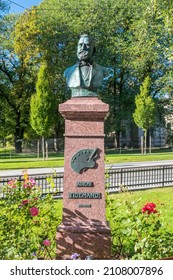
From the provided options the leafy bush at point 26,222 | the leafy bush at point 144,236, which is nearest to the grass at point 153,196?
the leafy bush at point 144,236

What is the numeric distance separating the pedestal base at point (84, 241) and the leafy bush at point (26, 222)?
216mm

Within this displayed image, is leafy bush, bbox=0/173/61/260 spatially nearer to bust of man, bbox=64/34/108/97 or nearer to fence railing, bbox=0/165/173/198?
bust of man, bbox=64/34/108/97

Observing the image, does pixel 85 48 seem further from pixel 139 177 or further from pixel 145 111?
pixel 145 111

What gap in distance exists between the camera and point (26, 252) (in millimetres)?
4121

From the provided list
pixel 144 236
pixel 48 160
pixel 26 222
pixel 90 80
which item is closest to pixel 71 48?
pixel 48 160

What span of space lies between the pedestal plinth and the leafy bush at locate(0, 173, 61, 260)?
289 millimetres

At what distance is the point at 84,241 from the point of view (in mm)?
4828

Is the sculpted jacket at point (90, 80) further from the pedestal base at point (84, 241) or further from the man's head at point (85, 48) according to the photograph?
the pedestal base at point (84, 241)

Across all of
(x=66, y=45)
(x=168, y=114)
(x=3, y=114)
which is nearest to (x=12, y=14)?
(x=66, y=45)

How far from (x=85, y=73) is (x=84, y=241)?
2581mm

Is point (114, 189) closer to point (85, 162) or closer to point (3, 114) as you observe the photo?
point (85, 162)

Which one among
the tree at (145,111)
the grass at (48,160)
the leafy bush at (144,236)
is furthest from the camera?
the tree at (145,111)

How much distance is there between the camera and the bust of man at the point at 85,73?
16.8ft

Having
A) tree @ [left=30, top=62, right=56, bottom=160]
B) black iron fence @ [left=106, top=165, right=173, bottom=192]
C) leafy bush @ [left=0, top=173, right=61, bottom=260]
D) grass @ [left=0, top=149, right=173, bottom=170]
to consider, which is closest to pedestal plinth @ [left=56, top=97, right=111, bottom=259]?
leafy bush @ [left=0, top=173, right=61, bottom=260]
